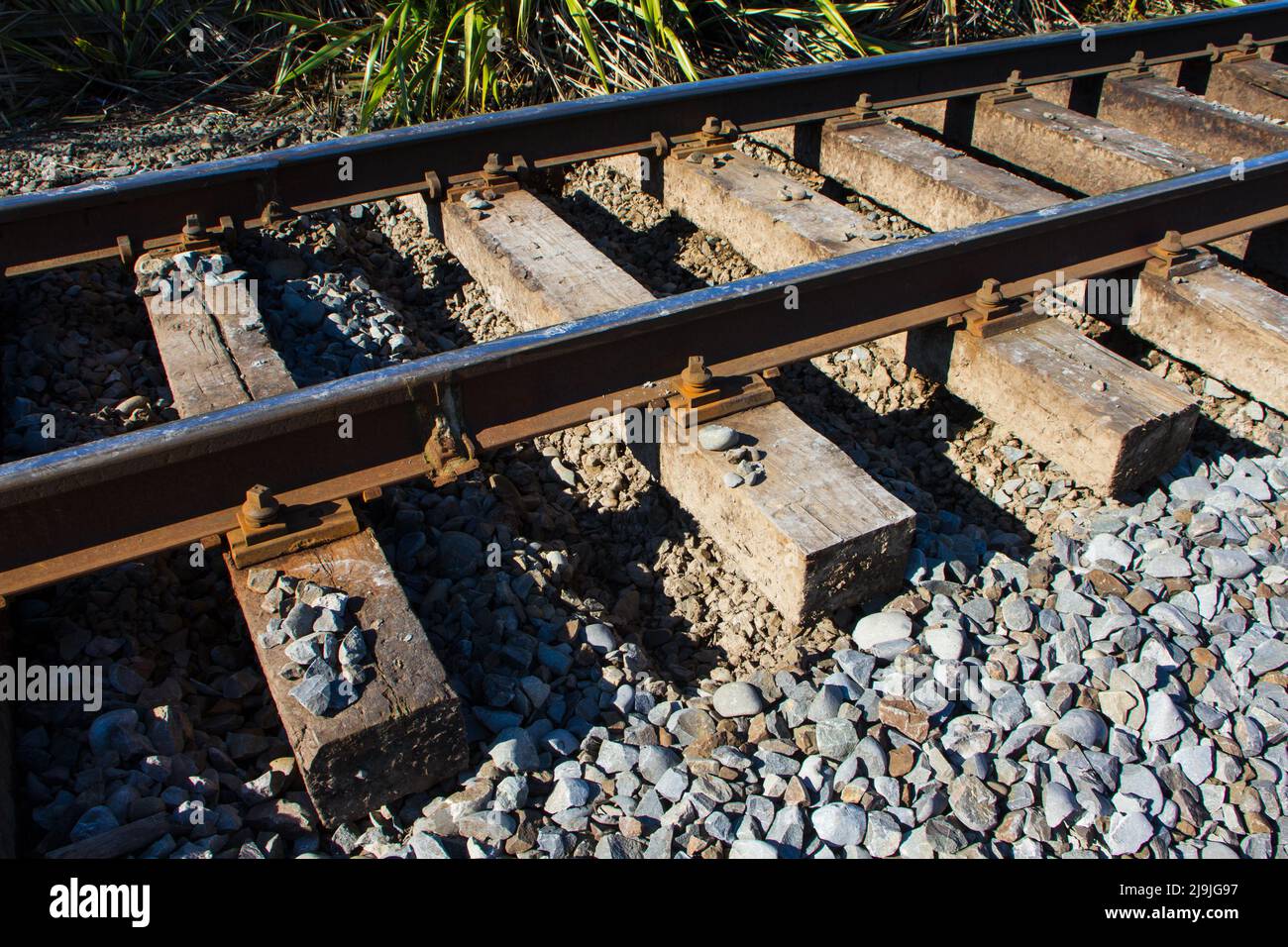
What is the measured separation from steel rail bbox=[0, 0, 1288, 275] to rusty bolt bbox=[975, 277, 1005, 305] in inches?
81.0

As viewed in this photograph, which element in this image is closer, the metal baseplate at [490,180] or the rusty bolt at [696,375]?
the rusty bolt at [696,375]

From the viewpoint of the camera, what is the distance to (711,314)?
3566 mm

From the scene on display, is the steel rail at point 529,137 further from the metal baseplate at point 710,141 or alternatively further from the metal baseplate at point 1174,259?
the metal baseplate at point 1174,259

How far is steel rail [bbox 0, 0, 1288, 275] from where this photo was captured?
429 cm

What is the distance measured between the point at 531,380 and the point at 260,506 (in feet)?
2.98

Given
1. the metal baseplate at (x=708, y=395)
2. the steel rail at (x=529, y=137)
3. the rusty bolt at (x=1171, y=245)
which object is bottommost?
the metal baseplate at (x=708, y=395)

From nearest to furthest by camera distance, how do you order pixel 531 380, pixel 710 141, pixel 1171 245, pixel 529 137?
1. pixel 531 380
2. pixel 1171 245
3. pixel 529 137
4. pixel 710 141

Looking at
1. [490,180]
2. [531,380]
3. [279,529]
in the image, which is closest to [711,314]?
[531,380]

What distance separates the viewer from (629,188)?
19.2 feet

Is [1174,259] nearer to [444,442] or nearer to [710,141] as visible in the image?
[710,141]

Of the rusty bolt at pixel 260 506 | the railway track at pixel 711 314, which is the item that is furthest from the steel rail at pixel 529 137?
the rusty bolt at pixel 260 506

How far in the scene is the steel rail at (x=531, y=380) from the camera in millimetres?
2805

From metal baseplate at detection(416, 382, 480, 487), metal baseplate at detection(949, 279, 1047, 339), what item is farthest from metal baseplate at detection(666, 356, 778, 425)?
metal baseplate at detection(949, 279, 1047, 339)

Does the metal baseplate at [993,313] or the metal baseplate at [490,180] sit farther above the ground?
the metal baseplate at [490,180]
